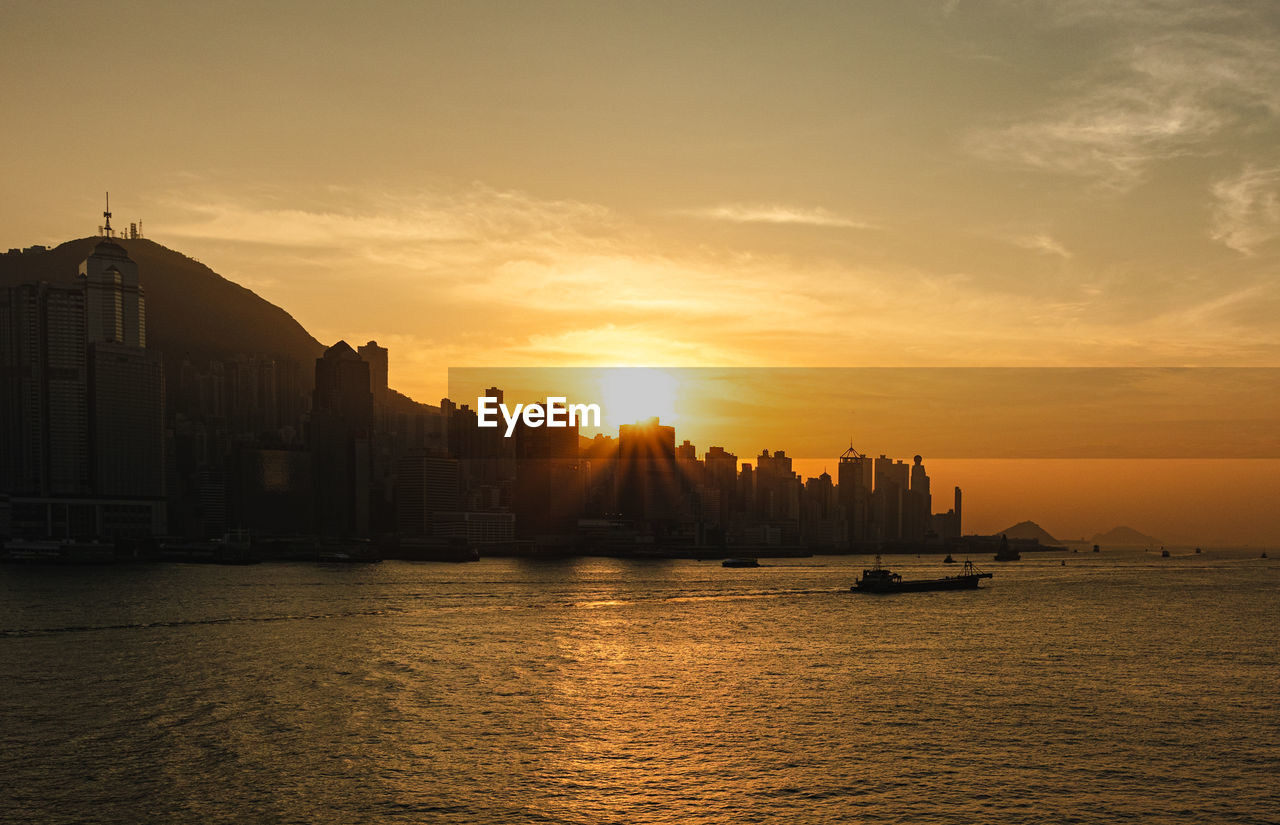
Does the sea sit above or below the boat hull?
above

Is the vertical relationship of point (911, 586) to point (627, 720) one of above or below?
below

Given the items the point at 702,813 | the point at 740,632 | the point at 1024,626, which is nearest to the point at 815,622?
the point at 740,632

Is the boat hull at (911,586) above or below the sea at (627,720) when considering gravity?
below

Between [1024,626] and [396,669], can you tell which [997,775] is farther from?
[1024,626]

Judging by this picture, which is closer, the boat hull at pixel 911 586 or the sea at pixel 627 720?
the sea at pixel 627 720

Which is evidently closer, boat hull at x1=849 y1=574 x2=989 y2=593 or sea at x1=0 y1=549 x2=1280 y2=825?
sea at x1=0 y1=549 x2=1280 y2=825

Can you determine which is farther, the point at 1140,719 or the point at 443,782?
the point at 1140,719

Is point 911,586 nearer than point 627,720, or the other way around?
point 627,720

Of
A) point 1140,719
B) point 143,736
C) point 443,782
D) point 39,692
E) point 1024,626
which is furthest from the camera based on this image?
point 1024,626
